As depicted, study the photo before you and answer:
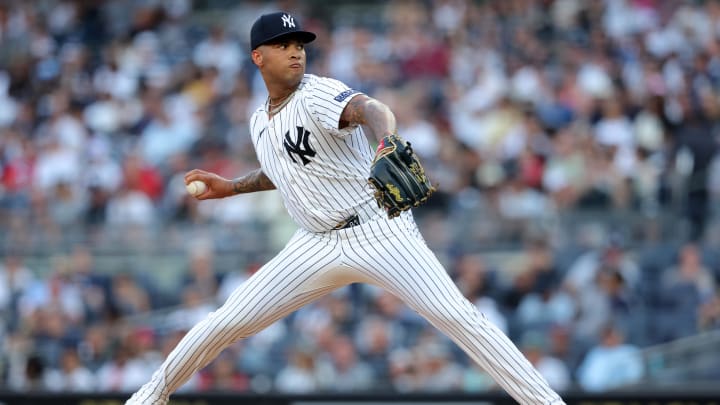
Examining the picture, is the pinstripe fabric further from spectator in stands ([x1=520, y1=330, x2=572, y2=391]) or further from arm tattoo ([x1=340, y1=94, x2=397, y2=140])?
spectator in stands ([x1=520, y1=330, x2=572, y2=391])

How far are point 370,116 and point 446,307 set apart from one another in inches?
36.1

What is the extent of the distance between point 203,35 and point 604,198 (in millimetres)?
5949

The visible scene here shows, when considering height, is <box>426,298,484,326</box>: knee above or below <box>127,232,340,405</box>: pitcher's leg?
below

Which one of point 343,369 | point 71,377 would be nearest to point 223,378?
point 343,369

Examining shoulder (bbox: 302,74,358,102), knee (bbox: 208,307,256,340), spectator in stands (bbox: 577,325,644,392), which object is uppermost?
spectator in stands (bbox: 577,325,644,392)

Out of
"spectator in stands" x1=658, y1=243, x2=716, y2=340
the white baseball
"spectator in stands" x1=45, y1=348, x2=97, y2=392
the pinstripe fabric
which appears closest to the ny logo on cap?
the pinstripe fabric

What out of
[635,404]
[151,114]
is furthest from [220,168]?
[635,404]

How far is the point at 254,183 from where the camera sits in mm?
5434

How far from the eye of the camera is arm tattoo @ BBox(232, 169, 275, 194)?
5.41 m

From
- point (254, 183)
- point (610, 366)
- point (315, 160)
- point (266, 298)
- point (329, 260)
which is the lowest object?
point (266, 298)

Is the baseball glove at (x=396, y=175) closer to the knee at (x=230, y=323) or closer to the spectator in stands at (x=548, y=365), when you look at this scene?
the knee at (x=230, y=323)

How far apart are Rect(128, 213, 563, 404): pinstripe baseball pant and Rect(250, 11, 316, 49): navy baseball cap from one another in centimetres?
85

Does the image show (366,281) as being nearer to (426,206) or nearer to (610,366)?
(610,366)

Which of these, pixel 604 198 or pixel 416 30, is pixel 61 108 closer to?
pixel 416 30
